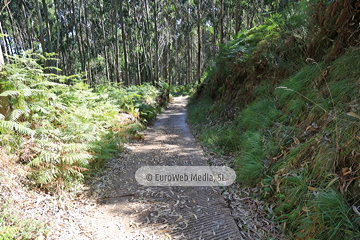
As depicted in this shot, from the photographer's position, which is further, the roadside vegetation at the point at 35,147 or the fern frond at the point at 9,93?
the fern frond at the point at 9,93

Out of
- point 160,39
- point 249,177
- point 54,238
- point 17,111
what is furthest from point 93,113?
point 160,39

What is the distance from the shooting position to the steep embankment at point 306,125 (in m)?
1.97

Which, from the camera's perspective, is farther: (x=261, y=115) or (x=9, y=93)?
(x=261, y=115)

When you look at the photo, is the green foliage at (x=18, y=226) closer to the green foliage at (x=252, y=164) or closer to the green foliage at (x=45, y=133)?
the green foliage at (x=45, y=133)

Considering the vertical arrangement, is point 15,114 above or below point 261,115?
above

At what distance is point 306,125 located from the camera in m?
3.10

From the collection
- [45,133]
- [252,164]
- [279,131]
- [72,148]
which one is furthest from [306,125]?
[45,133]

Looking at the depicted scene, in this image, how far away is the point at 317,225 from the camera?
1.86 meters

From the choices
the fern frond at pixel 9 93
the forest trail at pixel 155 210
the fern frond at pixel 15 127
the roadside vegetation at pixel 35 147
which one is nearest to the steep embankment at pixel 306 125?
the forest trail at pixel 155 210

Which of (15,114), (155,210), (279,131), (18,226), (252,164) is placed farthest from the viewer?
(279,131)

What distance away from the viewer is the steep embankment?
197 cm

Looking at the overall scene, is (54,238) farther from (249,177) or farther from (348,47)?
(348,47)

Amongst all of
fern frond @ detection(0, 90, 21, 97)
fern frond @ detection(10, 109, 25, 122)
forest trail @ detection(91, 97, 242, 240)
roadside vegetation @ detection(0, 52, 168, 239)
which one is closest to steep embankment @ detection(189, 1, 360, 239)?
forest trail @ detection(91, 97, 242, 240)

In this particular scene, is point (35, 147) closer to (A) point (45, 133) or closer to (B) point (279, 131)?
(A) point (45, 133)
